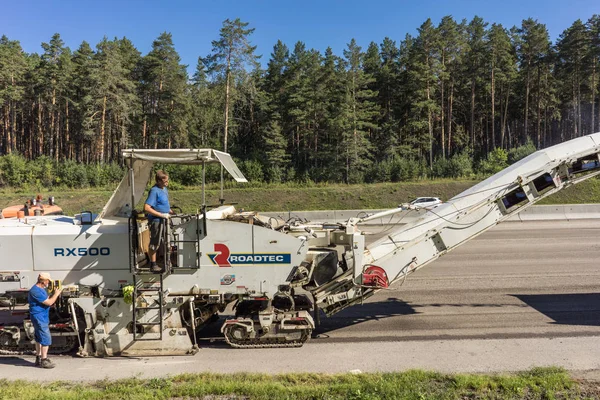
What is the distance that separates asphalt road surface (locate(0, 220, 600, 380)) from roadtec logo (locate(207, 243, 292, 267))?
1.45 meters

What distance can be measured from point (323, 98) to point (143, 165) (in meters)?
43.5

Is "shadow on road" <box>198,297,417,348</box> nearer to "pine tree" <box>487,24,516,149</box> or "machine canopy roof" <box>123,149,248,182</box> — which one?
"machine canopy roof" <box>123,149,248,182</box>

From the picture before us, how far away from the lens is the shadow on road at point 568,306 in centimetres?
783

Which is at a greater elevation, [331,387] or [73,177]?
[73,177]

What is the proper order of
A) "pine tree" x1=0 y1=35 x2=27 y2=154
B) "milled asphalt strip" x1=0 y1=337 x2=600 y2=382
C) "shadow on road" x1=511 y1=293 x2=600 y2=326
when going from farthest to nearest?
1. "pine tree" x1=0 y1=35 x2=27 y2=154
2. "shadow on road" x1=511 y1=293 x2=600 y2=326
3. "milled asphalt strip" x1=0 y1=337 x2=600 y2=382

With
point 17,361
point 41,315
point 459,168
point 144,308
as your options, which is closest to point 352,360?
point 144,308

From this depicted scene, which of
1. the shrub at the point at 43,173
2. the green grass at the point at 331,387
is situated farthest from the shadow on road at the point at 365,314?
the shrub at the point at 43,173

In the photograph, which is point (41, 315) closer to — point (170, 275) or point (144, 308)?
point (144, 308)

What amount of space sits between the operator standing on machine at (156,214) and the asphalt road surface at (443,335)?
65.8 inches

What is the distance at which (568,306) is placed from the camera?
8.62 m

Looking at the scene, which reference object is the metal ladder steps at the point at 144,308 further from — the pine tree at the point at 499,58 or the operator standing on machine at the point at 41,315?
the pine tree at the point at 499,58

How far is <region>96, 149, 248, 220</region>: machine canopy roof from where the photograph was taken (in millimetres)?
6262

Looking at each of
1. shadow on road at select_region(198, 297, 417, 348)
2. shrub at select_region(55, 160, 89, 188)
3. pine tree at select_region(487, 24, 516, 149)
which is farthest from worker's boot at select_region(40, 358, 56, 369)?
pine tree at select_region(487, 24, 516, 149)

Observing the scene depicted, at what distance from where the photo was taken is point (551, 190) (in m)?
7.36
